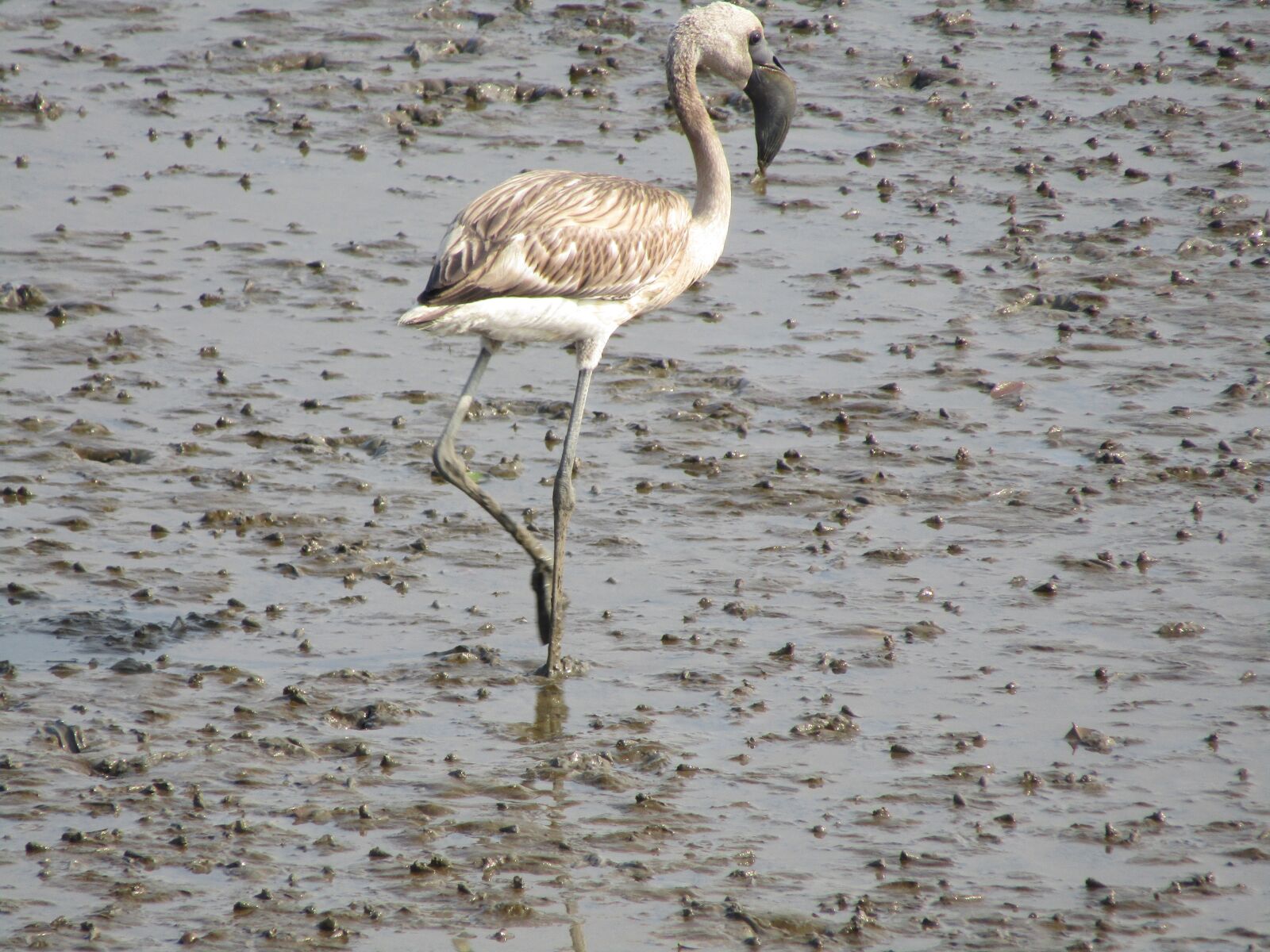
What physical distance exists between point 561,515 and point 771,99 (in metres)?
1.97

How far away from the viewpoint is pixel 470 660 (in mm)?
6031

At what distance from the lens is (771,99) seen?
6996 mm

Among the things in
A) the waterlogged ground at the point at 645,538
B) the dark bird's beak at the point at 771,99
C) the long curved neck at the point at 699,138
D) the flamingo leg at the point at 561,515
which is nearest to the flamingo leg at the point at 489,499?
the flamingo leg at the point at 561,515

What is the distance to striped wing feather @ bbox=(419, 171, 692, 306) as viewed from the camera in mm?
5859

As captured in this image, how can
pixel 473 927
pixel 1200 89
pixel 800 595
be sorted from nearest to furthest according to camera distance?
pixel 473 927 → pixel 800 595 → pixel 1200 89

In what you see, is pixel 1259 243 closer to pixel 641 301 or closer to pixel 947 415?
pixel 947 415

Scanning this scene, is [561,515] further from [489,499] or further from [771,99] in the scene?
[771,99]

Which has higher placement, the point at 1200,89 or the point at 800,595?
the point at 1200,89

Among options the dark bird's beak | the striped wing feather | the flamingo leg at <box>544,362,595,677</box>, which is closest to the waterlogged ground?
the flamingo leg at <box>544,362,595,677</box>

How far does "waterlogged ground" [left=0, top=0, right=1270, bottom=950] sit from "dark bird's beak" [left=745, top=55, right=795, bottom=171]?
1.42 metres

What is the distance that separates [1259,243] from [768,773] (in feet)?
20.8

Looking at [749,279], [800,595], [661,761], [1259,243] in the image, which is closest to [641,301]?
[800,595]

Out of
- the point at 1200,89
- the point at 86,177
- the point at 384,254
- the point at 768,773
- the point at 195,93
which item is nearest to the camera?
the point at 768,773

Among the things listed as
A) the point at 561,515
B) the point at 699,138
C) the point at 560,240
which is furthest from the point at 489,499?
the point at 699,138
